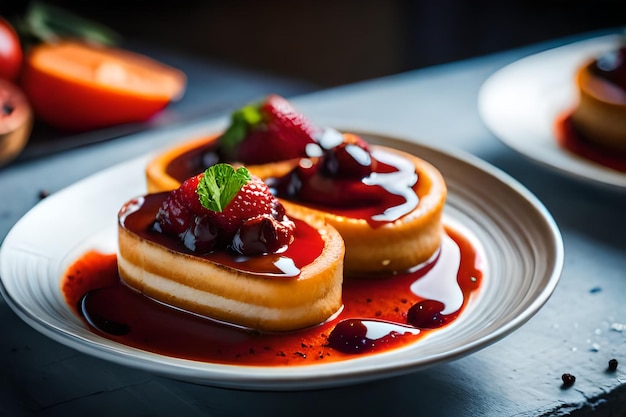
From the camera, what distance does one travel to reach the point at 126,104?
377 centimetres

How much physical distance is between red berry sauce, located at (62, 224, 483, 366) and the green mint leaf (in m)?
0.48

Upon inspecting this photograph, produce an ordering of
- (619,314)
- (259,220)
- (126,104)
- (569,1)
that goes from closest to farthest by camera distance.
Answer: (259,220) → (619,314) → (126,104) → (569,1)

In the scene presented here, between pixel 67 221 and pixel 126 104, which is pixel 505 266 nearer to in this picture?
pixel 67 221

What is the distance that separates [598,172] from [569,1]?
369 cm

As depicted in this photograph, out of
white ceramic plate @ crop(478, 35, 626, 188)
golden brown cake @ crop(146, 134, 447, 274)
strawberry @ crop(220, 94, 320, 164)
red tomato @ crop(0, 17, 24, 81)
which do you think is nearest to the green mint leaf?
strawberry @ crop(220, 94, 320, 164)

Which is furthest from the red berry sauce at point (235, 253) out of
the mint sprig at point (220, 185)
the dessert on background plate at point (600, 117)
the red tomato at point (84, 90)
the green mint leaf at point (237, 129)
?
the red tomato at point (84, 90)

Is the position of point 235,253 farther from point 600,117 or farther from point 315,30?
point 315,30

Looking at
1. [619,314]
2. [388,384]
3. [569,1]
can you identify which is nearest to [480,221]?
[619,314]

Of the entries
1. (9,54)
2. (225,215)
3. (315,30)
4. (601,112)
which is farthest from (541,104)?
A: (315,30)

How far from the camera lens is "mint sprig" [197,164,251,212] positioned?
181 cm

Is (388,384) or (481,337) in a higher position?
(481,337)

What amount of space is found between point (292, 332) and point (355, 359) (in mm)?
201

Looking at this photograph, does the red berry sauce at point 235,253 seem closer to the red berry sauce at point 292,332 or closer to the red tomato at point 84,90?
the red berry sauce at point 292,332

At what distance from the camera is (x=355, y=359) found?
1.67m
